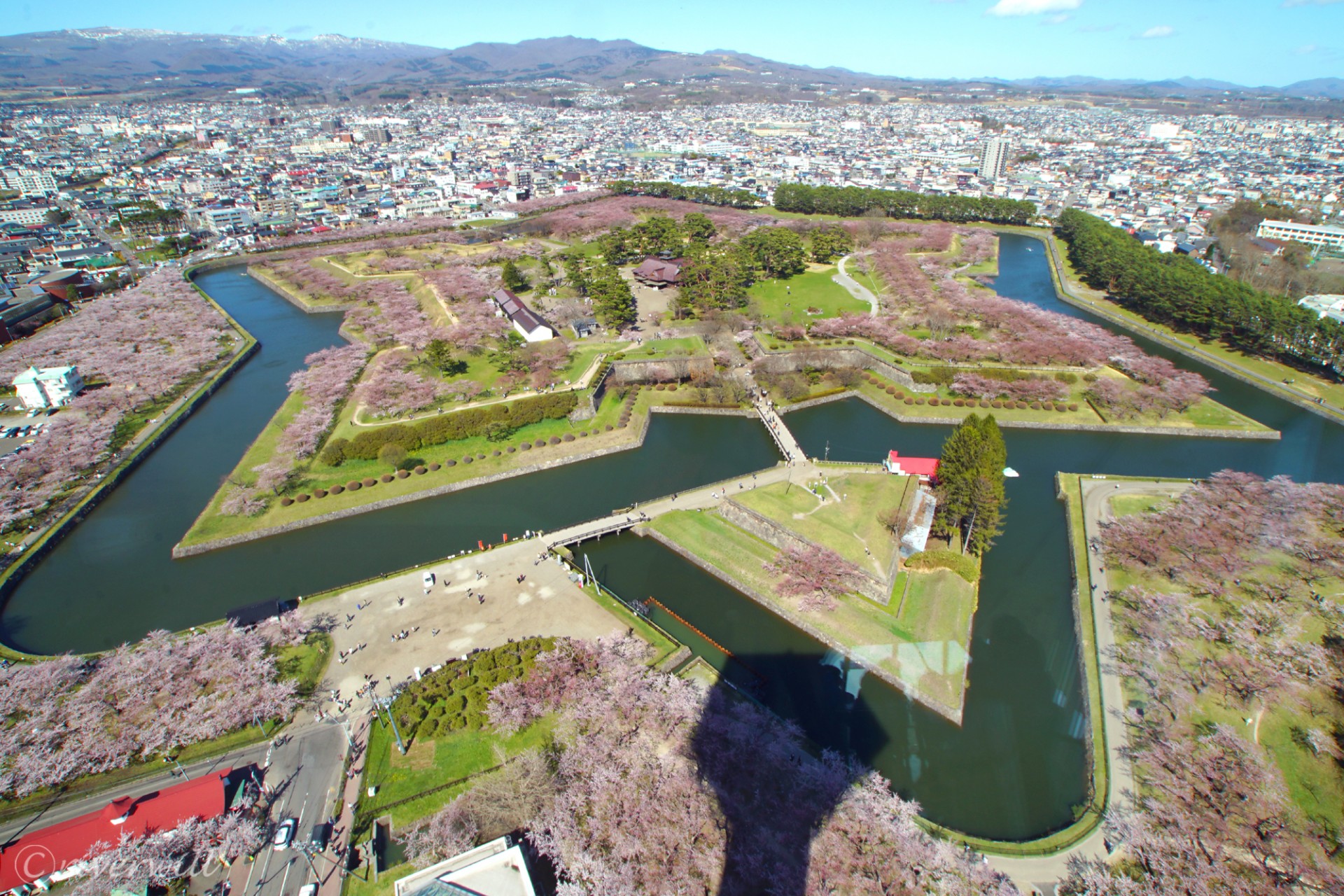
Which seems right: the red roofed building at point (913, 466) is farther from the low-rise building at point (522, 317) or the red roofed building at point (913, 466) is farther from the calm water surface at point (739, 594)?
the low-rise building at point (522, 317)

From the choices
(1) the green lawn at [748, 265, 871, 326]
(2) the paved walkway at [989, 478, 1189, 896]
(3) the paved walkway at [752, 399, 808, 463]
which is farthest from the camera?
(1) the green lawn at [748, 265, 871, 326]

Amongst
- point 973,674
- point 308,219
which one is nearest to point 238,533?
point 973,674

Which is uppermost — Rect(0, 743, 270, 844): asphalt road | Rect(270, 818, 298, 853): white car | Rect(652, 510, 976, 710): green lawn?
Rect(652, 510, 976, 710): green lawn

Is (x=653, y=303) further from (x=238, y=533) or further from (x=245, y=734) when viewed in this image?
(x=245, y=734)

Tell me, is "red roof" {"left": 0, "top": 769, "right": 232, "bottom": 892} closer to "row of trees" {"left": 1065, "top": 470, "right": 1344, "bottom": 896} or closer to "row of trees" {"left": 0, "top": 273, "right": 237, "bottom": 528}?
"row of trees" {"left": 0, "top": 273, "right": 237, "bottom": 528}

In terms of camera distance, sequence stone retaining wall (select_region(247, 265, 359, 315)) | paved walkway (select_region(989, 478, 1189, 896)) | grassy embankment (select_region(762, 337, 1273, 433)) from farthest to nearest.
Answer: stone retaining wall (select_region(247, 265, 359, 315)), grassy embankment (select_region(762, 337, 1273, 433)), paved walkway (select_region(989, 478, 1189, 896))

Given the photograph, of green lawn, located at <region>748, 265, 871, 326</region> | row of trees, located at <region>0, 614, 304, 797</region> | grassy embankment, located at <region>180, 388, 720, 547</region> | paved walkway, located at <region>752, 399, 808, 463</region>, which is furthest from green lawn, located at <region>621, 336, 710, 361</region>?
row of trees, located at <region>0, 614, 304, 797</region>

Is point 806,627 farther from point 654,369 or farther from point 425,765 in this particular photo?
point 654,369
